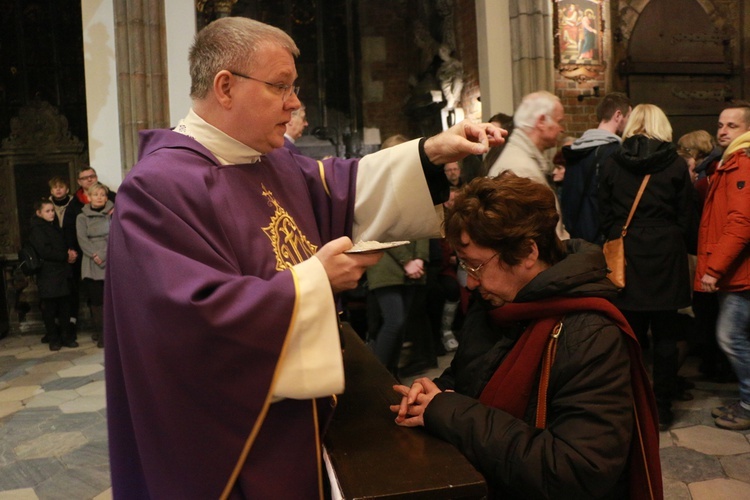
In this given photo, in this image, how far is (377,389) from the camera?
1906 millimetres

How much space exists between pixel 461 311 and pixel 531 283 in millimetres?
4648

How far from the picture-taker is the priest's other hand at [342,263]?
1443 mm

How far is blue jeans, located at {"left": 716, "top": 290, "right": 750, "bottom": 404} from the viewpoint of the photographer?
3806 mm

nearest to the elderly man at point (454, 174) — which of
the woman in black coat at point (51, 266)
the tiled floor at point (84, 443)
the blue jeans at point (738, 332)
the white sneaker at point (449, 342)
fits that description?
the white sneaker at point (449, 342)

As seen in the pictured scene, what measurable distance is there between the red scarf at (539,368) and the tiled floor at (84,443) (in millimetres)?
1675

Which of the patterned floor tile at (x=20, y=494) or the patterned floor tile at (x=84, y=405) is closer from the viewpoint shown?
the patterned floor tile at (x=20, y=494)

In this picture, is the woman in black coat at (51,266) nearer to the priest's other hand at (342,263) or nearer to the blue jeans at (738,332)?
the blue jeans at (738,332)

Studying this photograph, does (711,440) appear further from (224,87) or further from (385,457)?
(224,87)

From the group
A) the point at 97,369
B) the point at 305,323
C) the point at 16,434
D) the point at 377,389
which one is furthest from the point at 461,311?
the point at 305,323

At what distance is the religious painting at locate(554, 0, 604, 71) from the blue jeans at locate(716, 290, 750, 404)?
13.7 ft

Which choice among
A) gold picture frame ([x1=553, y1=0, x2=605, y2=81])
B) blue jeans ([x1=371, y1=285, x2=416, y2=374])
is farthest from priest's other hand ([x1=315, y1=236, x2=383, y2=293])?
gold picture frame ([x1=553, y1=0, x2=605, y2=81])

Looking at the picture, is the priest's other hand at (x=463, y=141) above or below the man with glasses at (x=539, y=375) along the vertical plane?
above

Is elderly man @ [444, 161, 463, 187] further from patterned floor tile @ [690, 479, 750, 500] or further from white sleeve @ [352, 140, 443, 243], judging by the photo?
white sleeve @ [352, 140, 443, 243]

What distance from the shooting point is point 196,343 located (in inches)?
52.6
